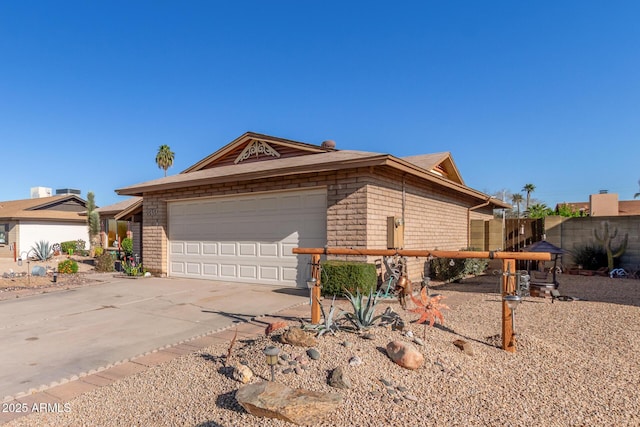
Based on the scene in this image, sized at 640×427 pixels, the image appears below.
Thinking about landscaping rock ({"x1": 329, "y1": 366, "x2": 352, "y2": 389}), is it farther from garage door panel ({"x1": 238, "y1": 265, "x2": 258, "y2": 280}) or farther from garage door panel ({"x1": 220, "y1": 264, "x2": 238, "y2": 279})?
garage door panel ({"x1": 220, "y1": 264, "x2": 238, "y2": 279})

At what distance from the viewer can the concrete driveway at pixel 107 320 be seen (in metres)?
4.07

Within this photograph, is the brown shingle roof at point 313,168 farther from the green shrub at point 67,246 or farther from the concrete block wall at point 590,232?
the green shrub at point 67,246

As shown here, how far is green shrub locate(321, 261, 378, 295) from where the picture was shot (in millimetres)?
7102

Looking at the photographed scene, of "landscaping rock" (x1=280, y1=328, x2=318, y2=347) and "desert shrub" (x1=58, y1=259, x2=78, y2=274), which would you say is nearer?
"landscaping rock" (x1=280, y1=328, x2=318, y2=347)

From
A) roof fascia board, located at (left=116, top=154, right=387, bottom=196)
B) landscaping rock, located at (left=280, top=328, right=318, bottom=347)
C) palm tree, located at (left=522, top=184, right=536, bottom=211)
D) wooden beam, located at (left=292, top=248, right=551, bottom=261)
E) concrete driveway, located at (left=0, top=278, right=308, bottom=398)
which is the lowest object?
concrete driveway, located at (left=0, top=278, right=308, bottom=398)

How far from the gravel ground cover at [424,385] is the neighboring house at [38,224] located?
2371cm

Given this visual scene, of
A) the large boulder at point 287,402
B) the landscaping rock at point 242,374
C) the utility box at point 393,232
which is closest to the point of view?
the large boulder at point 287,402

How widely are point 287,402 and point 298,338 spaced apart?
1.11m

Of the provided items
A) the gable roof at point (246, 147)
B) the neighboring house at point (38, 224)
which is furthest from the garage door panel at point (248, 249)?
the neighboring house at point (38, 224)

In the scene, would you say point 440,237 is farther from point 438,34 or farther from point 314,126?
point 314,126

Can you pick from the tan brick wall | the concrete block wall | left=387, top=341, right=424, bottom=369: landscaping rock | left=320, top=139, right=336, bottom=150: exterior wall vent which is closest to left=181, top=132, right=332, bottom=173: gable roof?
left=320, top=139, right=336, bottom=150: exterior wall vent

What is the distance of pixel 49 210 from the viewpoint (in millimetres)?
25594

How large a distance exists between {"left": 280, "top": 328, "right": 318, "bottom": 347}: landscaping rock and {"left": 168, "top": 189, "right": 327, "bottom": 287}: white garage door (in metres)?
4.71

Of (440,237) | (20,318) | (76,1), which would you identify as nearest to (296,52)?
(76,1)
